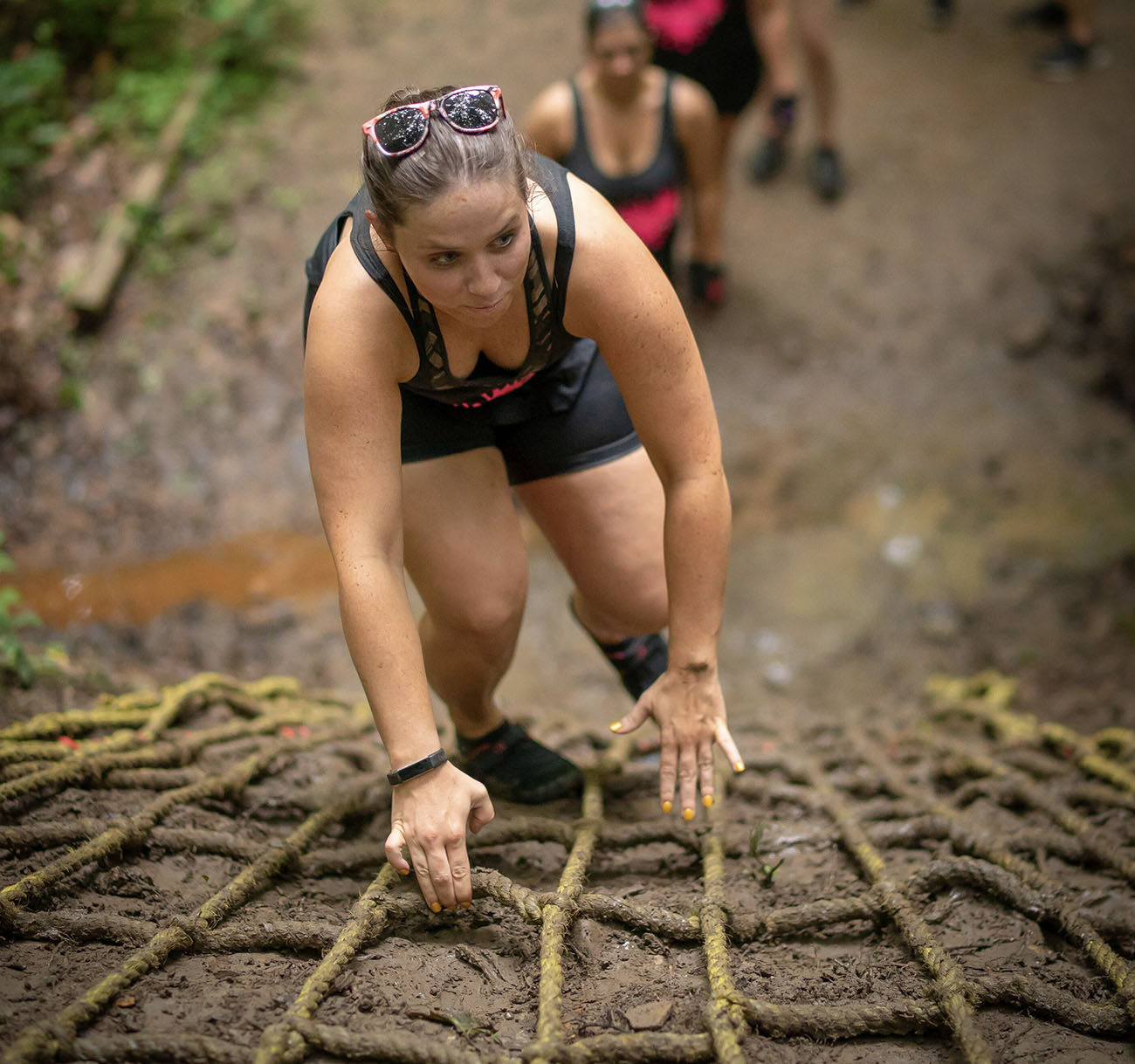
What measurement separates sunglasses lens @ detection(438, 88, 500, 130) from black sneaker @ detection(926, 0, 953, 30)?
513 cm

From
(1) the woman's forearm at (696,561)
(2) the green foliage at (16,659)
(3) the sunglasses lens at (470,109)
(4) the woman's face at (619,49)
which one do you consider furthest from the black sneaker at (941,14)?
(2) the green foliage at (16,659)

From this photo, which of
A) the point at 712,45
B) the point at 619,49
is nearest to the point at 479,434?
the point at 619,49

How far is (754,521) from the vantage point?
3.94 meters

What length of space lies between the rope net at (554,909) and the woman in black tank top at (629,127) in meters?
1.99

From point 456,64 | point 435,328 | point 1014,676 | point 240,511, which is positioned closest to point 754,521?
point 1014,676

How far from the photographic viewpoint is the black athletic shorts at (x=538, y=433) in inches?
69.7

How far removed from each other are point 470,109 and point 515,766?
1.29 metres

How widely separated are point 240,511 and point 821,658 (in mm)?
2284

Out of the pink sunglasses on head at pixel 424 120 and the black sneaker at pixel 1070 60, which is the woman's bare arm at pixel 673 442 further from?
the black sneaker at pixel 1070 60

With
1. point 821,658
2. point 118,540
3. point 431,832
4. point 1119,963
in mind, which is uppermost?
point 431,832

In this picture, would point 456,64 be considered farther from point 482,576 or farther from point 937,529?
point 482,576

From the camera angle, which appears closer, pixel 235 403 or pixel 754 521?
pixel 754 521

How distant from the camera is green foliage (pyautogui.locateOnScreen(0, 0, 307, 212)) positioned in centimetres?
504

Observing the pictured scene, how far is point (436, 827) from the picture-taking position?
1.49m
